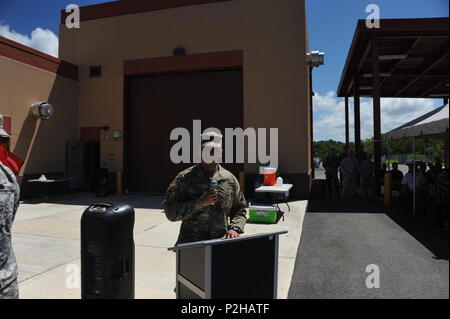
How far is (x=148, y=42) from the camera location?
12.6 m

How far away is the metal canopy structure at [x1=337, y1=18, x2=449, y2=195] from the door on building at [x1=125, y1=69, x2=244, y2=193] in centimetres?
451

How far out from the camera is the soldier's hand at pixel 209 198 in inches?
99.0

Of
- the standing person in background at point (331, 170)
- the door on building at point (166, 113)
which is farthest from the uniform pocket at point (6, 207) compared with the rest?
the standing person in background at point (331, 170)

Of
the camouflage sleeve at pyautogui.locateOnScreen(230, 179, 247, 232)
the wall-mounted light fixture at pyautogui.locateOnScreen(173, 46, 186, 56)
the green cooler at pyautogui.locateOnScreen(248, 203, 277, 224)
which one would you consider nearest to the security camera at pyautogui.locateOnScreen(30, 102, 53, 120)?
the wall-mounted light fixture at pyautogui.locateOnScreen(173, 46, 186, 56)

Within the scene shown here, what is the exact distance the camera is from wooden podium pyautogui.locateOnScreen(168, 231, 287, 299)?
2143 mm

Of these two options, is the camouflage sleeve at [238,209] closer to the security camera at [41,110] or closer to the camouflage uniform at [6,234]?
the camouflage uniform at [6,234]

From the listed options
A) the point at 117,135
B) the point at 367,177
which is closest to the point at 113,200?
the point at 117,135

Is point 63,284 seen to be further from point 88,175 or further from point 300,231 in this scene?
point 88,175

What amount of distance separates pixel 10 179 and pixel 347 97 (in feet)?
58.8

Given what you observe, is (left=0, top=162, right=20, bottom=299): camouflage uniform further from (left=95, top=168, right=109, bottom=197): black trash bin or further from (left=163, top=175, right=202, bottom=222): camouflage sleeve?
(left=95, top=168, right=109, bottom=197): black trash bin

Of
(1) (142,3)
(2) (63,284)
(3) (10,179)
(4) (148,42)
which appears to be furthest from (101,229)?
(1) (142,3)

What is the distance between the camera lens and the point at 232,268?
2.23m

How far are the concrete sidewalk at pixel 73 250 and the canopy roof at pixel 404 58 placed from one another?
104 inches

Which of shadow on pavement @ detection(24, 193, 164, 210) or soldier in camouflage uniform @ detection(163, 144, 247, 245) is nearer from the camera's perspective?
soldier in camouflage uniform @ detection(163, 144, 247, 245)
